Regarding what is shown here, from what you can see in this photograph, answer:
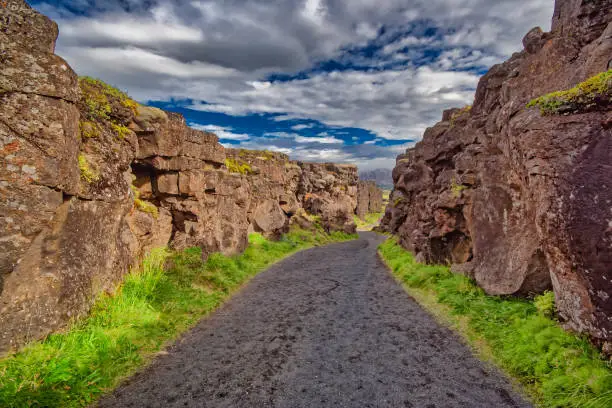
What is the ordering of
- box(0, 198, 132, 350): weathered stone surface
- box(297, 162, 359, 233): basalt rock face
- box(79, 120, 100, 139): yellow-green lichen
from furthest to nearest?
box(297, 162, 359, 233): basalt rock face
box(79, 120, 100, 139): yellow-green lichen
box(0, 198, 132, 350): weathered stone surface

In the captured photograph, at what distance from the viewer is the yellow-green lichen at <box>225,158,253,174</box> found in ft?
80.8

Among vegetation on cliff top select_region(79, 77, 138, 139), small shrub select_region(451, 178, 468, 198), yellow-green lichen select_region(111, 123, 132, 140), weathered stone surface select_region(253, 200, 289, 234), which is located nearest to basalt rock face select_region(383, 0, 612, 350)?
small shrub select_region(451, 178, 468, 198)

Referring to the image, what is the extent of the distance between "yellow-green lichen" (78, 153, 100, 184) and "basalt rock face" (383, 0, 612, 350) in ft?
40.0

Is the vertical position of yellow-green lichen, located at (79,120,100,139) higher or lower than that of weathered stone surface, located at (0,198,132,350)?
higher

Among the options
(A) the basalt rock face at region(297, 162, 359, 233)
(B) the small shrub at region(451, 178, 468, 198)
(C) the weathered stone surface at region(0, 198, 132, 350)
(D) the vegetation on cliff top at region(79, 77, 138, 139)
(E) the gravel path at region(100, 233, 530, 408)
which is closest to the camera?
(E) the gravel path at region(100, 233, 530, 408)

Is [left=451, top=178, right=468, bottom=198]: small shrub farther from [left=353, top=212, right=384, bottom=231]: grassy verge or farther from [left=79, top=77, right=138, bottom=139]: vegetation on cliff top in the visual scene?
[left=353, top=212, right=384, bottom=231]: grassy verge

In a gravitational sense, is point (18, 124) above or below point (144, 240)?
above

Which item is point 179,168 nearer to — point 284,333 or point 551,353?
point 284,333

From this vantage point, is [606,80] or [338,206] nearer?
[606,80]

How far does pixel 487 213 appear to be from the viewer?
12.8 m

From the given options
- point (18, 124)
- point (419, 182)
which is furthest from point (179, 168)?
point (419, 182)

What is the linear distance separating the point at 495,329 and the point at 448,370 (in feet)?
7.53

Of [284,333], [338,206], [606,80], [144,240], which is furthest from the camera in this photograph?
[338,206]

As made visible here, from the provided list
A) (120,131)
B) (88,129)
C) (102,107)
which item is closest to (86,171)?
(88,129)
